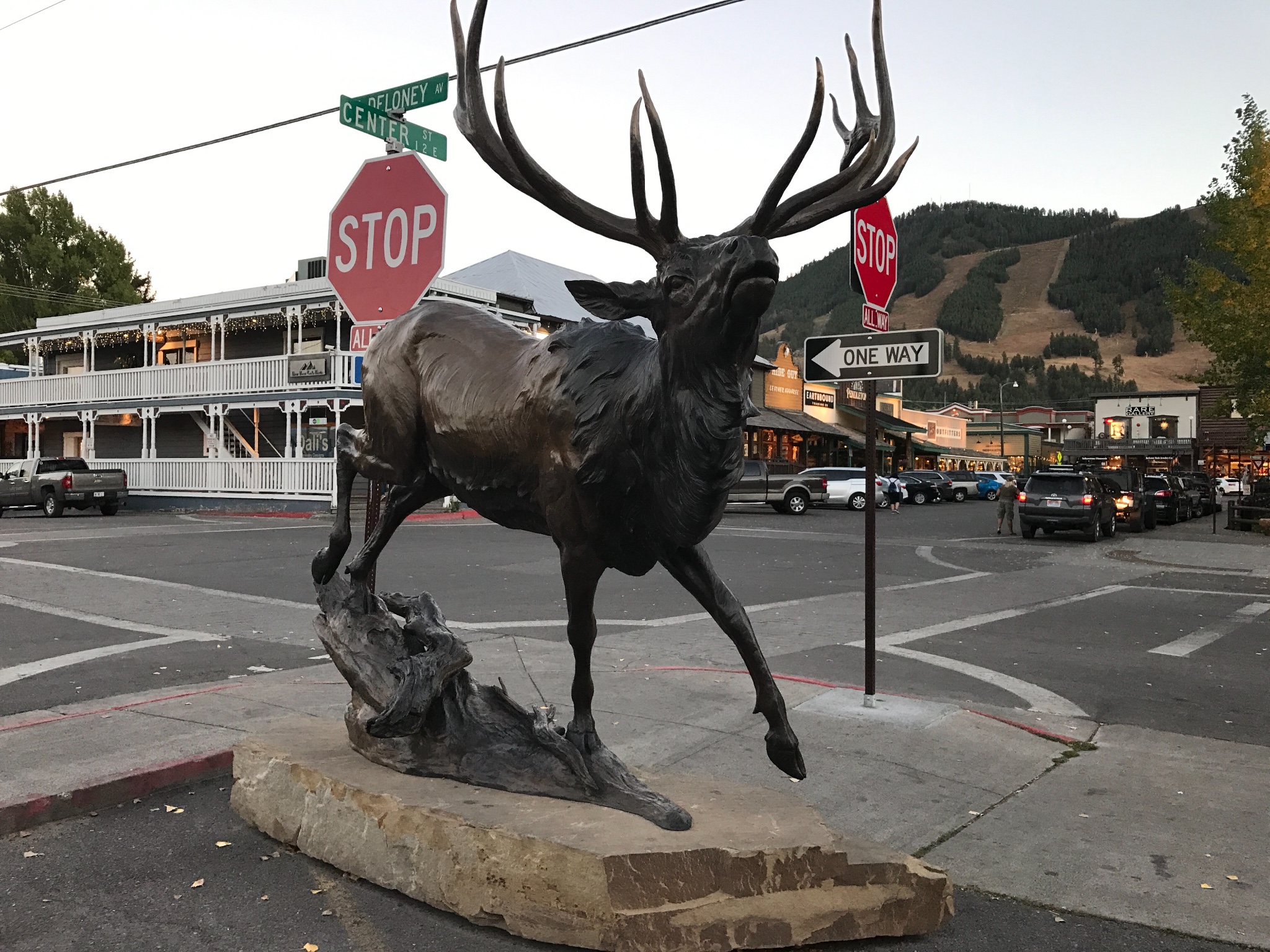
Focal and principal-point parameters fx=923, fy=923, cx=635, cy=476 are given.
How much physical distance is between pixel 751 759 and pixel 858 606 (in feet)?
20.1

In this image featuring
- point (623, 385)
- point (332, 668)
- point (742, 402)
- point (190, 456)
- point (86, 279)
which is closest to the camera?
point (742, 402)

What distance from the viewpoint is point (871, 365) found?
5.93 m

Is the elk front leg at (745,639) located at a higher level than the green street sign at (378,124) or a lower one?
lower

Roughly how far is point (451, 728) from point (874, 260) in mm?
4276

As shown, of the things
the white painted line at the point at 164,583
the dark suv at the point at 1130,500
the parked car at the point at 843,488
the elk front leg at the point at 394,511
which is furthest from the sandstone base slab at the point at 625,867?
the parked car at the point at 843,488

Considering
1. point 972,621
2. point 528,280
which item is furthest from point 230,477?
point 972,621

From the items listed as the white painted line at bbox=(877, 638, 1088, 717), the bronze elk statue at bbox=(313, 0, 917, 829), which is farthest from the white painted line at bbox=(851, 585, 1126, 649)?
the bronze elk statue at bbox=(313, 0, 917, 829)

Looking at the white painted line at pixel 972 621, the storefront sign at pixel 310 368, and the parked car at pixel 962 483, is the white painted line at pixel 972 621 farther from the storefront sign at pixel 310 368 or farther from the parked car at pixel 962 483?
the parked car at pixel 962 483

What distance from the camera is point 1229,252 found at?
23.1m

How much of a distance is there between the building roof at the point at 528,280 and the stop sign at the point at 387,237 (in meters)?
23.3

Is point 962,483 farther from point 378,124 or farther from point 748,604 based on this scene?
point 378,124

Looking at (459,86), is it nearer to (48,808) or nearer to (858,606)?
(48,808)

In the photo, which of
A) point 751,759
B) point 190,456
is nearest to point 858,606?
point 751,759

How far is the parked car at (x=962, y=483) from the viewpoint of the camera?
43.4 metres
